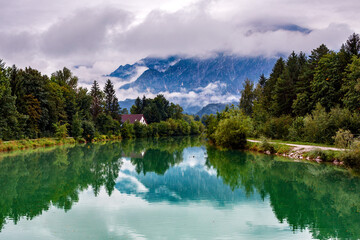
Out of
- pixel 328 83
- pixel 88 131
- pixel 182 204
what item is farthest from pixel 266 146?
pixel 88 131

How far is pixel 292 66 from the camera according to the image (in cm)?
4816

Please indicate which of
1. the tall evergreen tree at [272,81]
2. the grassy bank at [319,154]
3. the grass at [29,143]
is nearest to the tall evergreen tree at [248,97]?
the tall evergreen tree at [272,81]

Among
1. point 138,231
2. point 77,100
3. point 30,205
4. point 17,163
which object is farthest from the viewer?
point 77,100

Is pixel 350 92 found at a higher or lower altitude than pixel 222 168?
higher

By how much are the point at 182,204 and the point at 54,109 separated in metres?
46.0

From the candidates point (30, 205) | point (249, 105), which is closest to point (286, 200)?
point (30, 205)

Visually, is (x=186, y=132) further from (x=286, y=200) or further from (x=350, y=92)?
(x=286, y=200)

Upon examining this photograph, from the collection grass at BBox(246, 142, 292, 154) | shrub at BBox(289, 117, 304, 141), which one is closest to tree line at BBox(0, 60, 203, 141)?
grass at BBox(246, 142, 292, 154)

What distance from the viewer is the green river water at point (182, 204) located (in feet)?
30.8

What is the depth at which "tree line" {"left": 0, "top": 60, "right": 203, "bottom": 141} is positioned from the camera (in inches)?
1602

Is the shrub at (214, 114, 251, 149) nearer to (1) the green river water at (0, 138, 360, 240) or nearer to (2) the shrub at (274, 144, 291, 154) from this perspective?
(2) the shrub at (274, 144, 291, 154)

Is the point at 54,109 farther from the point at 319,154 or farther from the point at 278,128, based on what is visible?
the point at 319,154

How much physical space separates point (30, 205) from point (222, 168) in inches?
565

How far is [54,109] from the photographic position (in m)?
52.9
